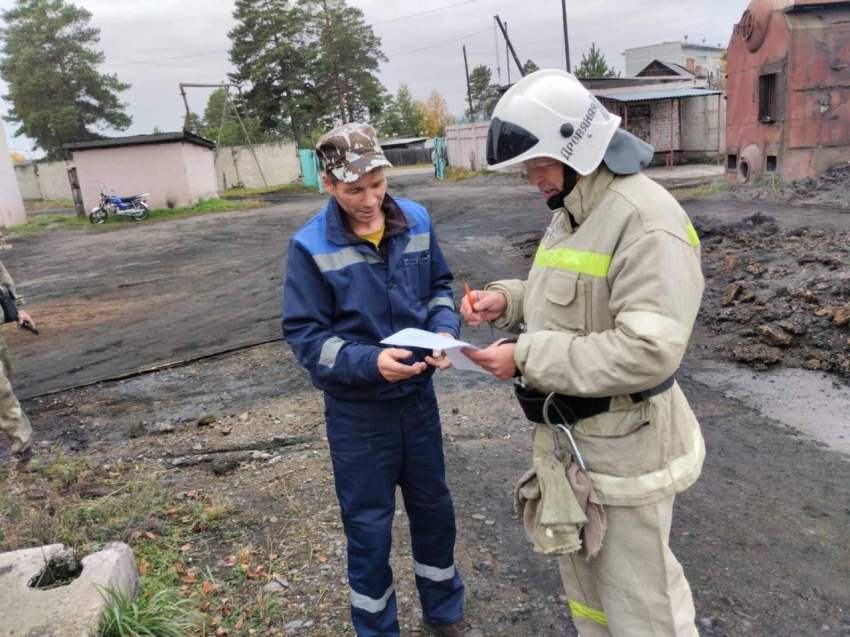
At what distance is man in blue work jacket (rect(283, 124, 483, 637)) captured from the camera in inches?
89.5

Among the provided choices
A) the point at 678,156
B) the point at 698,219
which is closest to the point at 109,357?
the point at 698,219

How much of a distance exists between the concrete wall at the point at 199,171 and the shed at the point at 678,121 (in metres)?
16.8

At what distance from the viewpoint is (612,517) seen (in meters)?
1.84

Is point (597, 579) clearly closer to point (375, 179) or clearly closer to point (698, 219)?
point (375, 179)

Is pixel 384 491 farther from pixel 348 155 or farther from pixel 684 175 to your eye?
pixel 684 175

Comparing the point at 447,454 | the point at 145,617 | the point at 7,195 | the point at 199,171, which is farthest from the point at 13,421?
the point at 199,171

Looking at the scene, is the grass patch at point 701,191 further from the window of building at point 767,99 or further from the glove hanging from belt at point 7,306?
the glove hanging from belt at point 7,306

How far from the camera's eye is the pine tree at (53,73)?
45438 millimetres

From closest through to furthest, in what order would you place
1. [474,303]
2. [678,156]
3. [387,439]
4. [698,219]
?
[474,303], [387,439], [698,219], [678,156]

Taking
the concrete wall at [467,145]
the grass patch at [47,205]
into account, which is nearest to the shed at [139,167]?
the grass patch at [47,205]

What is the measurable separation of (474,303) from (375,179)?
560 mm

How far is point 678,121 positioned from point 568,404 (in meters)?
30.0

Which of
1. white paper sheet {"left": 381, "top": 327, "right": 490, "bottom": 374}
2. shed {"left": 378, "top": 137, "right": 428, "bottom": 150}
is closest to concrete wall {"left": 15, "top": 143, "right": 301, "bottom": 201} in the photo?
shed {"left": 378, "top": 137, "right": 428, "bottom": 150}

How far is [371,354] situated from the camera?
2205 millimetres
